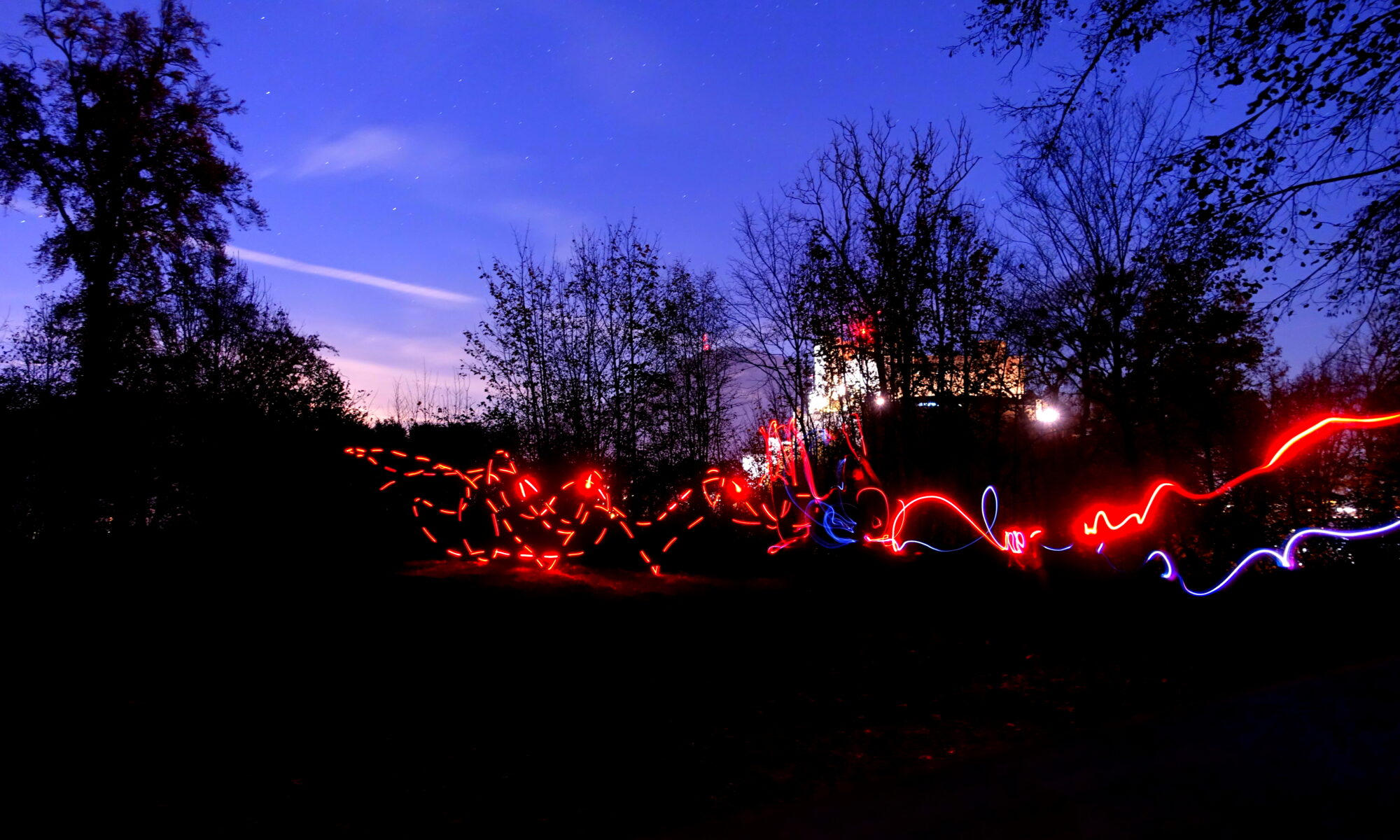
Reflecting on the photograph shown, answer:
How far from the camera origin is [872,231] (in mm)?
11805

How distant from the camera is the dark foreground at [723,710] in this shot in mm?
3488

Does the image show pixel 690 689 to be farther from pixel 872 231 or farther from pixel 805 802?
pixel 872 231

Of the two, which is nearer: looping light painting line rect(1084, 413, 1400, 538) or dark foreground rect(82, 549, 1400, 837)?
dark foreground rect(82, 549, 1400, 837)

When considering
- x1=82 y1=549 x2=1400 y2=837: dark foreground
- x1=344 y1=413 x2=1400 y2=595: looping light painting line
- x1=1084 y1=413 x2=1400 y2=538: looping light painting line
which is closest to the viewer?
x1=82 y1=549 x2=1400 y2=837: dark foreground

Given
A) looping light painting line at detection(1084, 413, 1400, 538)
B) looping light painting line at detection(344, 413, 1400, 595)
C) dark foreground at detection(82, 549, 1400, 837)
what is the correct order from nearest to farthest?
1. dark foreground at detection(82, 549, 1400, 837)
2. looping light painting line at detection(1084, 413, 1400, 538)
3. looping light painting line at detection(344, 413, 1400, 595)

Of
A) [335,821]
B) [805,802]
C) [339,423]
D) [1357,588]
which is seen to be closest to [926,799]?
[805,802]

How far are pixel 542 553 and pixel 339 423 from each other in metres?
4.74

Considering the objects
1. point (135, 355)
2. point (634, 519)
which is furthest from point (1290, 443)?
point (135, 355)

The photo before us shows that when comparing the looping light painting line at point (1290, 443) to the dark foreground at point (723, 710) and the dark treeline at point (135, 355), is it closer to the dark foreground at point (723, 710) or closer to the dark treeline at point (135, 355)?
the dark foreground at point (723, 710)

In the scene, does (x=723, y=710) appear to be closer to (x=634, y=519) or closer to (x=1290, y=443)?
(x=1290, y=443)

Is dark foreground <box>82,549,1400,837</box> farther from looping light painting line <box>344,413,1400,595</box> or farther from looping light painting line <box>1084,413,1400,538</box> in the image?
looping light painting line <box>344,413,1400,595</box>

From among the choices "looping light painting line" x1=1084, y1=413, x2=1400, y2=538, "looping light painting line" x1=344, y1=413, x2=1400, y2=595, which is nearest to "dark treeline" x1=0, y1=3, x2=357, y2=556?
"looping light painting line" x1=344, y1=413, x2=1400, y2=595

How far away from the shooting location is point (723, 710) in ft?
17.7

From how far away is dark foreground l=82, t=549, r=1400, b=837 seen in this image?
137 inches
